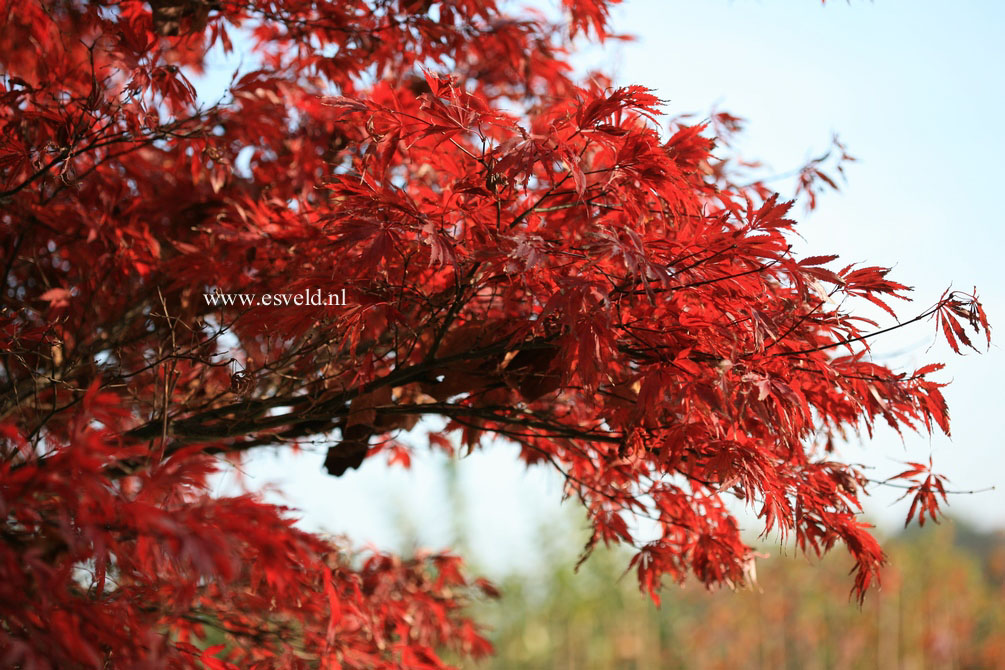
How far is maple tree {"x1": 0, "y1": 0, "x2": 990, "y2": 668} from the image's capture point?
1.40 m

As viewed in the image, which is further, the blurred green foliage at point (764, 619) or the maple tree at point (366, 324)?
the blurred green foliage at point (764, 619)

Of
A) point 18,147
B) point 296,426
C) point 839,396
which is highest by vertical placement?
point 18,147

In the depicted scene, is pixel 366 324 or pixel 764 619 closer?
pixel 366 324

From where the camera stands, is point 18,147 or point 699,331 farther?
point 18,147

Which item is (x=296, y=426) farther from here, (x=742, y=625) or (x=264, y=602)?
(x=742, y=625)

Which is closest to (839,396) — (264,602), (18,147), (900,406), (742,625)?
(900,406)

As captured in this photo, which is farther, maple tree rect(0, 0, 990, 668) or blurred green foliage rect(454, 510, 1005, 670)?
blurred green foliage rect(454, 510, 1005, 670)

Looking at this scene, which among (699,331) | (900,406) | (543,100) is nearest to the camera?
(699,331)

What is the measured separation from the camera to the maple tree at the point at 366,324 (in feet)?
4.59

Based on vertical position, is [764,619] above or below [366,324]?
below

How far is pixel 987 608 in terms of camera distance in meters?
11.7

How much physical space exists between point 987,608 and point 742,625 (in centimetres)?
385

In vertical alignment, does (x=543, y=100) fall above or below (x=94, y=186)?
above

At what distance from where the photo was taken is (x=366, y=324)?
1923 millimetres
